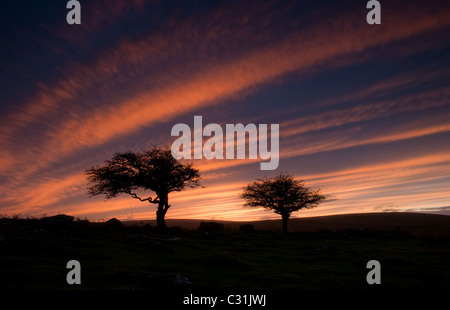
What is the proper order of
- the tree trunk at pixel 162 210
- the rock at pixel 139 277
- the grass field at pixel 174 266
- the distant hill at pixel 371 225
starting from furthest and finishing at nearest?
the distant hill at pixel 371 225
the tree trunk at pixel 162 210
the grass field at pixel 174 266
the rock at pixel 139 277

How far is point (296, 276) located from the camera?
605 inches

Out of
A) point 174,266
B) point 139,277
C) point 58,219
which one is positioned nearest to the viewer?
point 139,277

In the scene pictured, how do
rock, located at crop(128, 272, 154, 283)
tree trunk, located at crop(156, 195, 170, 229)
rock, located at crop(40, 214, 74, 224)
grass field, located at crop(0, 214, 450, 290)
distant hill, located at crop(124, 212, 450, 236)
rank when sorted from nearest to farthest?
rock, located at crop(128, 272, 154, 283)
grass field, located at crop(0, 214, 450, 290)
rock, located at crop(40, 214, 74, 224)
tree trunk, located at crop(156, 195, 170, 229)
distant hill, located at crop(124, 212, 450, 236)

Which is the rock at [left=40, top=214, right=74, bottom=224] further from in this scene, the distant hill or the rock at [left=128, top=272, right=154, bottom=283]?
the distant hill

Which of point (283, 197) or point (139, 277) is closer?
point (139, 277)

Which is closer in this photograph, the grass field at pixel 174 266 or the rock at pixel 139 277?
the rock at pixel 139 277

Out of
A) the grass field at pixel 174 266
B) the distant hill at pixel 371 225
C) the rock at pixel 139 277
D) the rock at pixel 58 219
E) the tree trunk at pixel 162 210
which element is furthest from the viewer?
the distant hill at pixel 371 225

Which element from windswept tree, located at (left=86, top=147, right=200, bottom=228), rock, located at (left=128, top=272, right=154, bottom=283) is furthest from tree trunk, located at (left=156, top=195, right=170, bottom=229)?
rock, located at (left=128, top=272, right=154, bottom=283)

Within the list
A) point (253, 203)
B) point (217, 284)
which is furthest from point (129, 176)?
point (217, 284)

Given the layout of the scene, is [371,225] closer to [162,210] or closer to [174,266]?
[162,210]

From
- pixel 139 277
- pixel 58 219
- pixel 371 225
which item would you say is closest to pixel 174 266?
pixel 139 277

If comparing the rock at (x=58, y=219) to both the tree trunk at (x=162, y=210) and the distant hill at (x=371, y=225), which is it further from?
the distant hill at (x=371, y=225)

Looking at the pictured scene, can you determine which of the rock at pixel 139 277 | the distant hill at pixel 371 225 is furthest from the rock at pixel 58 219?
the distant hill at pixel 371 225

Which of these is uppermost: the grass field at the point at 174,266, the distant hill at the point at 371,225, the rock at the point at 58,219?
the rock at the point at 58,219
